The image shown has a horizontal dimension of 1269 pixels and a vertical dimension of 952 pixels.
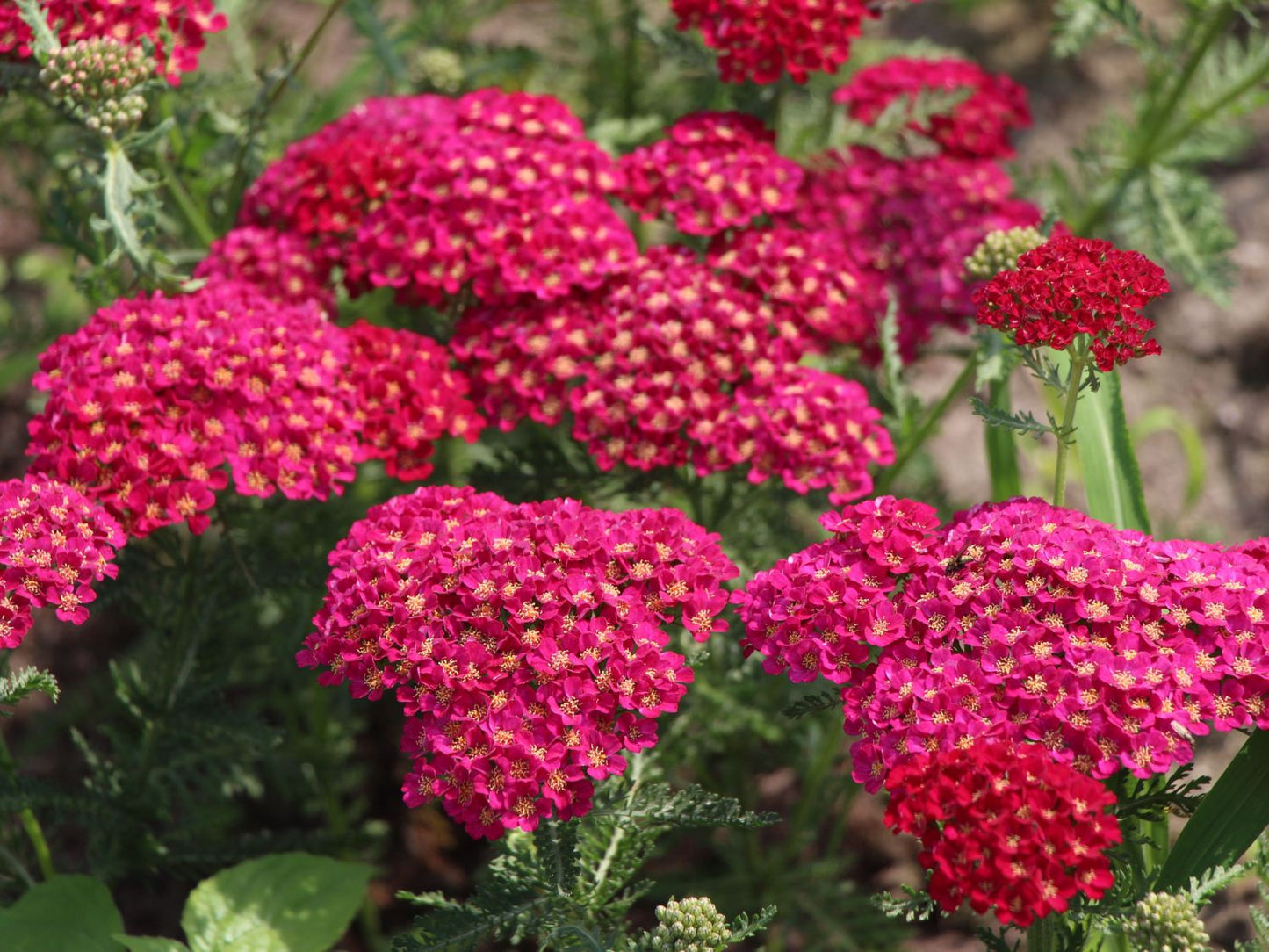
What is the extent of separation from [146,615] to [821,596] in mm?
1901

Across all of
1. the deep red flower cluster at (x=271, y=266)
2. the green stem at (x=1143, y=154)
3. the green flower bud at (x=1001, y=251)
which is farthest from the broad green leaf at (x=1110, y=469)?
the deep red flower cluster at (x=271, y=266)

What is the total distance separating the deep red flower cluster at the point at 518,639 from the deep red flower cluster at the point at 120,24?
1.48 meters

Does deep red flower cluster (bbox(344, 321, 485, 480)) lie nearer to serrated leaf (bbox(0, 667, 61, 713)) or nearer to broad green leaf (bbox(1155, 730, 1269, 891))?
serrated leaf (bbox(0, 667, 61, 713))

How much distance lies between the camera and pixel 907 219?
3.76 m

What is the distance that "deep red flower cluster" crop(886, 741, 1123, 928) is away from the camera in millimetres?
2059

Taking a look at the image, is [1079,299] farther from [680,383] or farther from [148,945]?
[148,945]

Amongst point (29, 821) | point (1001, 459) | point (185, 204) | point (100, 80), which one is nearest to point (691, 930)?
point (1001, 459)

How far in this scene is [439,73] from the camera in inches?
173

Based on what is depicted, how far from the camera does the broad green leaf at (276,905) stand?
2717 mm

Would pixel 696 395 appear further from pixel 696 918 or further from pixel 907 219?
pixel 696 918

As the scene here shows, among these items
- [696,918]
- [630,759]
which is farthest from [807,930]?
[696,918]

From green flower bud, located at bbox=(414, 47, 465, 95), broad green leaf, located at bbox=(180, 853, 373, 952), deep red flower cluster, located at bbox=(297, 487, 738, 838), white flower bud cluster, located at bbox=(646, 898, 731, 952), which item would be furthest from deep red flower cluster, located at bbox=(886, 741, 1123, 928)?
green flower bud, located at bbox=(414, 47, 465, 95)

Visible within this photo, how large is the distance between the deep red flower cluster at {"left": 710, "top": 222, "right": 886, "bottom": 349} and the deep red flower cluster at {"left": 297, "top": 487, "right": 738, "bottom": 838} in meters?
0.92

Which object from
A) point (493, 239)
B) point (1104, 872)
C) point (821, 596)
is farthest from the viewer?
point (493, 239)
